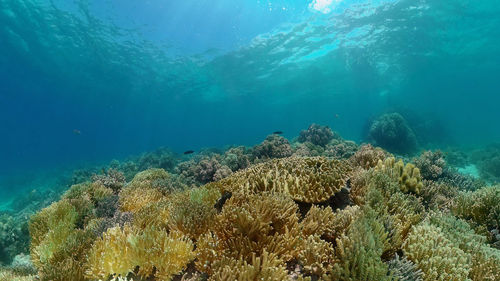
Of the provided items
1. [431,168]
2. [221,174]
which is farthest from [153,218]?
[431,168]

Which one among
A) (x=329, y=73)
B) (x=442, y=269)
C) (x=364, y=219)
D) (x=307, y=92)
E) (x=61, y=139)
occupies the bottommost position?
(x=442, y=269)

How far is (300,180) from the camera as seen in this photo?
4500 mm

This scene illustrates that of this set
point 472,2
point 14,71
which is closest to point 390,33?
point 472,2

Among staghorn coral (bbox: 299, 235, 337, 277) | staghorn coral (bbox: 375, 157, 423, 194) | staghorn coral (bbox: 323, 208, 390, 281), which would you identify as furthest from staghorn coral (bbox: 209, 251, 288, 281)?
staghorn coral (bbox: 375, 157, 423, 194)

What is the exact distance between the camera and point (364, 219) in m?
3.08

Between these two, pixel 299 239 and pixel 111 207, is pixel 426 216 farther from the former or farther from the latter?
pixel 111 207

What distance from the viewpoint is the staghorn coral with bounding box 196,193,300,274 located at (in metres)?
2.84

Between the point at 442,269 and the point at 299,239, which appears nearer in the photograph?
the point at 442,269

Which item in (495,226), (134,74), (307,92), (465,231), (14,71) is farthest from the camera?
(307,92)

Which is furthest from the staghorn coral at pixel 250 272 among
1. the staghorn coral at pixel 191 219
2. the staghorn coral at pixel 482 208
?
the staghorn coral at pixel 482 208

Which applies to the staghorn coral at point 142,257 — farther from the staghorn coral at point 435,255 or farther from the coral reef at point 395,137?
the coral reef at point 395,137

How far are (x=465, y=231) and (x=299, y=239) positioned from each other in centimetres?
282

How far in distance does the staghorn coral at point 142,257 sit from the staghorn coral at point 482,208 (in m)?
5.31

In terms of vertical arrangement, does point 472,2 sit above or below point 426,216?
above
